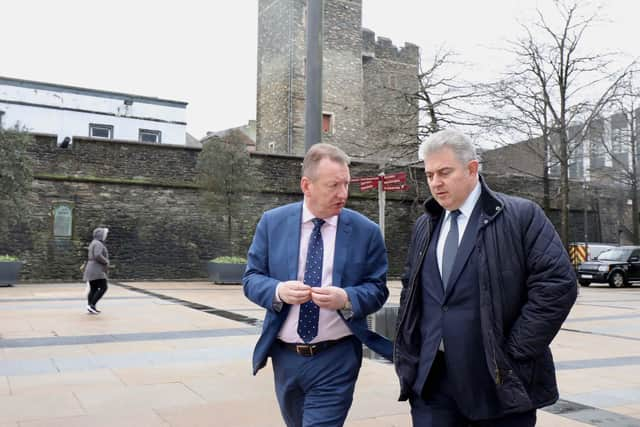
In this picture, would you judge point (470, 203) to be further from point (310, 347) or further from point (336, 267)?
point (310, 347)

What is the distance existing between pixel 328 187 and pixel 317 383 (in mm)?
826

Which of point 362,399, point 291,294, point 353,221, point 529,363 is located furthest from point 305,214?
point 362,399

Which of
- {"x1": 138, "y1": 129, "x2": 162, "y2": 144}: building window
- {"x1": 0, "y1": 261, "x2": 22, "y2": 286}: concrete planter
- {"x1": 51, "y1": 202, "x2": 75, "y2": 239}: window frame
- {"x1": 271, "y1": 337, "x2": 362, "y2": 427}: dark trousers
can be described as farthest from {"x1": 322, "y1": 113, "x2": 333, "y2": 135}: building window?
{"x1": 271, "y1": 337, "x2": 362, "y2": 427}: dark trousers

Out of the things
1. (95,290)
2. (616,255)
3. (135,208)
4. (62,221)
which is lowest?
(95,290)

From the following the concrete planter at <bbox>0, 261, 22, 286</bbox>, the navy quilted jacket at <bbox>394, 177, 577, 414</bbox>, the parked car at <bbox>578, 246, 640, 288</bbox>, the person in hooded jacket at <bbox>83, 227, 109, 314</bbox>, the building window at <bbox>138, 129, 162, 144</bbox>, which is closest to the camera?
the navy quilted jacket at <bbox>394, 177, 577, 414</bbox>

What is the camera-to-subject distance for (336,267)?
8.71 feet

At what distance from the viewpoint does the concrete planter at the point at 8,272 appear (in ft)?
55.9

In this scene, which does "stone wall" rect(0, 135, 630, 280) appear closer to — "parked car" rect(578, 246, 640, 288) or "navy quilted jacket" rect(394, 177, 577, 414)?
"parked car" rect(578, 246, 640, 288)

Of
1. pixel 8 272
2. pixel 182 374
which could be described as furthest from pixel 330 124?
pixel 182 374

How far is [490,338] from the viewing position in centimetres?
219

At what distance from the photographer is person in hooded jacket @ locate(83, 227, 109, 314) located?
1038 cm

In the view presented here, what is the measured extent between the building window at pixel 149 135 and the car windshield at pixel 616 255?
65.6ft

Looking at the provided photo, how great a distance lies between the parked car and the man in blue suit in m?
21.2

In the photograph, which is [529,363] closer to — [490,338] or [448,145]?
[490,338]
